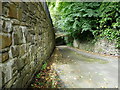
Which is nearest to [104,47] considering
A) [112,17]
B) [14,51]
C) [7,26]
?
[112,17]

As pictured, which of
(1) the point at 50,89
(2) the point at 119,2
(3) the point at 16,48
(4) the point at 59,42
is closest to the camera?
(3) the point at 16,48

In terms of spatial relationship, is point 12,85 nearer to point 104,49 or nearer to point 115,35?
point 115,35

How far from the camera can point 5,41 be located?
0.89 meters

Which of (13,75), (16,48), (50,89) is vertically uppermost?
(16,48)

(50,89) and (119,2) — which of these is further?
(119,2)

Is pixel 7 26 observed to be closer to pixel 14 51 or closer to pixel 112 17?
pixel 14 51

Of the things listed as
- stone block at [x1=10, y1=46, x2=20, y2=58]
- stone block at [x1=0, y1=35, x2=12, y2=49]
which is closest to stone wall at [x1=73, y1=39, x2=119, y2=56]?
stone block at [x1=10, y1=46, x2=20, y2=58]

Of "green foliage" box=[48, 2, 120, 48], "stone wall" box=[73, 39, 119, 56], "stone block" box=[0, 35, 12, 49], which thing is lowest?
"stone wall" box=[73, 39, 119, 56]

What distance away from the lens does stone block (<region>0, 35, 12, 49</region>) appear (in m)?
0.83

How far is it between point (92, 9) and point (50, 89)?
5.25m

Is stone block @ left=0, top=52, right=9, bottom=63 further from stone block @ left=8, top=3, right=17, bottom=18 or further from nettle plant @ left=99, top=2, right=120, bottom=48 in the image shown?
nettle plant @ left=99, top=2, right=120, bottom=48

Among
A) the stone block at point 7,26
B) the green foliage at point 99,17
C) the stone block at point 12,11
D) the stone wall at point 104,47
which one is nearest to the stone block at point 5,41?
the stone block at point 7,26

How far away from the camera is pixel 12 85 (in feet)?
3.38

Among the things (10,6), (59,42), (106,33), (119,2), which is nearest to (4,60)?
(10,6)
